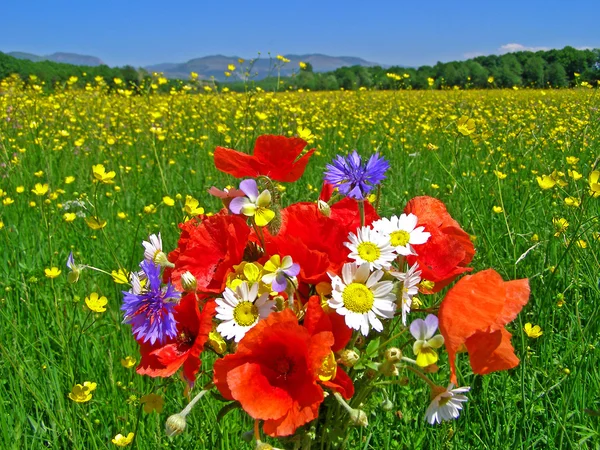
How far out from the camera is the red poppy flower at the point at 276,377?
1.90ft

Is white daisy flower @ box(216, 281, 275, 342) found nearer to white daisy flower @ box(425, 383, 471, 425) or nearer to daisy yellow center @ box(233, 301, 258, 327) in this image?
daisy yellow center @ box(233, 301, 258, 327)

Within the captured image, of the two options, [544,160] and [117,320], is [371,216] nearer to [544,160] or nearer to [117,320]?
[117,320]

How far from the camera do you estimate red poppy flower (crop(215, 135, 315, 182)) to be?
717mm

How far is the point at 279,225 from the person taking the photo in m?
0.71

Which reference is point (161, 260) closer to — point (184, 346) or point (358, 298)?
point (184, 346)

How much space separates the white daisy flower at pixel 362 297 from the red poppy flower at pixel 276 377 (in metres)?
0.05

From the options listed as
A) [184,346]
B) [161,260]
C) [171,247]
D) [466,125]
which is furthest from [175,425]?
[171,247]

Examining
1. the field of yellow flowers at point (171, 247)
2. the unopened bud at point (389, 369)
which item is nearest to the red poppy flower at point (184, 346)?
the field of yellow flowers at point (171, 247)

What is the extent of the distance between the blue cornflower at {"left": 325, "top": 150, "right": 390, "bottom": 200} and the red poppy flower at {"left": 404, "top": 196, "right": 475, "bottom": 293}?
3.7 inches

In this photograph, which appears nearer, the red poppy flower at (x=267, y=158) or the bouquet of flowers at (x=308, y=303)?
the bouquet of flowers at (x=308, y=303)

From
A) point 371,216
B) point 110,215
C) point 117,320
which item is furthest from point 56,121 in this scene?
point 371,216

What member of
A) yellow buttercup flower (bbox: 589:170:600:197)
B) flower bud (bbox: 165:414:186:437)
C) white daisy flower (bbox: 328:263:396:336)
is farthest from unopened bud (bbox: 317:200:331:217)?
yellow buttercup flower (bbox: 589:170:600:197)

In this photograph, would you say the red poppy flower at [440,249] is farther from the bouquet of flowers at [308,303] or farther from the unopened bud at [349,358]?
the unopened bud at [349,358]

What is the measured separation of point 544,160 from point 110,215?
2812 millimetres
